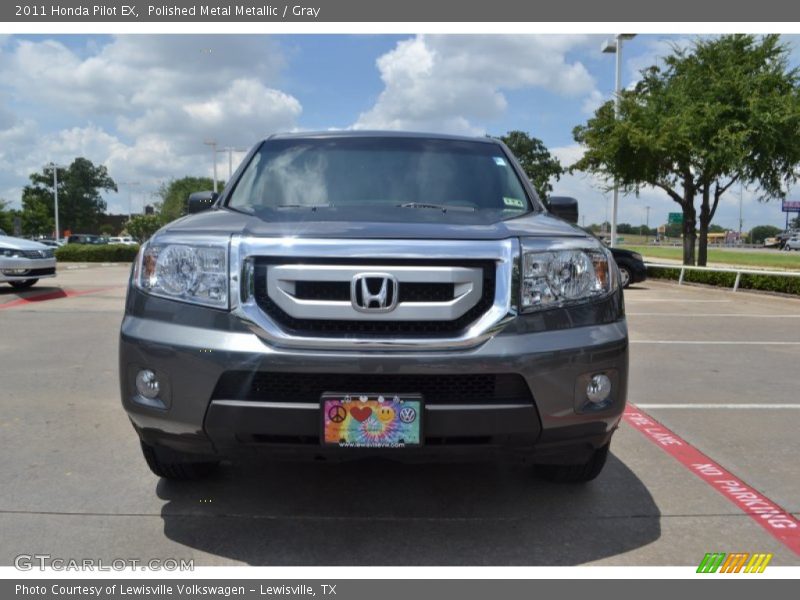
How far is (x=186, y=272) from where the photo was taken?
2.79 m

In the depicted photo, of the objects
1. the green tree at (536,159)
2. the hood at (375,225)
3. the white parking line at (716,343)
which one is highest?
the green tree at (536,159)

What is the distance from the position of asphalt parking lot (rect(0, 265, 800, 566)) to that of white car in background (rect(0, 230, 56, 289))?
770 cm

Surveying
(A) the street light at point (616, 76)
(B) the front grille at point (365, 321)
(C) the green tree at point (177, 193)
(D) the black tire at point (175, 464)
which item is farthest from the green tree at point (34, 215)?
(B) the front grille at point (365, 321)

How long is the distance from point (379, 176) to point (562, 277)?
1.49 metres

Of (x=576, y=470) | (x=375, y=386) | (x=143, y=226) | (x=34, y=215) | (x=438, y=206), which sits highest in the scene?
(x=34, y=215)

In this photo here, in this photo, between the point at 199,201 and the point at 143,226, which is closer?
the point at 199,201

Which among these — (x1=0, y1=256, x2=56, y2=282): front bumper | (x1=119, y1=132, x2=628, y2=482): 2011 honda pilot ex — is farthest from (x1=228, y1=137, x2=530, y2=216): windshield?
(x1=0, y1=256, x2=56, y2=282): front bumper

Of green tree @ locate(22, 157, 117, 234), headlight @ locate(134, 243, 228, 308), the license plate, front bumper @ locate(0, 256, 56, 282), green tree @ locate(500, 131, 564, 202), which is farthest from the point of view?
green tree @ locate(22, 157, 117, 234)

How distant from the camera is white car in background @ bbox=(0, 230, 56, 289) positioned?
1210cm

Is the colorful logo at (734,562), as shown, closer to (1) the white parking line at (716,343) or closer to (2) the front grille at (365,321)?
(2) the front grille at (365,321)

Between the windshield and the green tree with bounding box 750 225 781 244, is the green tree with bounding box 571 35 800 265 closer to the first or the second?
the windshield

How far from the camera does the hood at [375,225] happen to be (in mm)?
2721

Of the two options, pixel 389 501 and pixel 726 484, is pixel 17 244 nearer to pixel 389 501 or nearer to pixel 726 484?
pixel 389 501

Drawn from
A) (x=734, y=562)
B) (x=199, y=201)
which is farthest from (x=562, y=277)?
(x=199, y=201)
